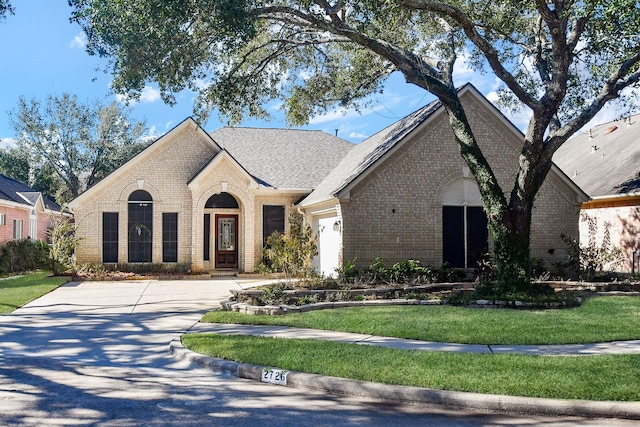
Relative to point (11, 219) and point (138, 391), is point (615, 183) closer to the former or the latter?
point (138, 391)

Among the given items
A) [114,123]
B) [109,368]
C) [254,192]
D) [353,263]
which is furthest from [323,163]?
[114,123]

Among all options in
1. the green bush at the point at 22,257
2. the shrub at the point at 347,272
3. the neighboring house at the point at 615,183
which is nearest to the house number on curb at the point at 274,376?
the shrub at the point at 347,272

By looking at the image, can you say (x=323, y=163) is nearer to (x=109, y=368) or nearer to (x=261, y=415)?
(x=109, y=368)

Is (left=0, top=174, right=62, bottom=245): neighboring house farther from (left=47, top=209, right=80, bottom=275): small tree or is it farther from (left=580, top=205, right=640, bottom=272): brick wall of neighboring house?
(left=580, top=205, right=640, bottom=272): brick wall of neighboring house

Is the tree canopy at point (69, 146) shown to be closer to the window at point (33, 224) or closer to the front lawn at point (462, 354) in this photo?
the window at point (33, 224)

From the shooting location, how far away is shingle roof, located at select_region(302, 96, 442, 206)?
19.2m

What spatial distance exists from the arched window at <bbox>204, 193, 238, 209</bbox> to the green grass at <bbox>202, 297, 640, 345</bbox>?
12439mm

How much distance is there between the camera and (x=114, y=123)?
148 ft

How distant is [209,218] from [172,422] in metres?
19.3

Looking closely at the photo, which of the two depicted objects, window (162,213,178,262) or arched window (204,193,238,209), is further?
arched window (204,193,238,209)

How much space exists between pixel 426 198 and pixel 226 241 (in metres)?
9.86

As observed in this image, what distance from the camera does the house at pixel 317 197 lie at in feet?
62.2

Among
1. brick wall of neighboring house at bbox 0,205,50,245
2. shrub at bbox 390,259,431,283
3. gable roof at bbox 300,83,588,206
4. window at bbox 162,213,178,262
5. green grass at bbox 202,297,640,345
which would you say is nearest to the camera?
green grass at bbox 202,297,640,345

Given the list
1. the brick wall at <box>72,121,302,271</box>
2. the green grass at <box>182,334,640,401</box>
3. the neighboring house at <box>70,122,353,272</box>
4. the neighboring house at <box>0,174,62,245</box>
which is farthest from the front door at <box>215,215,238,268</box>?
the green grass at <box>182,334,640,401</box>
